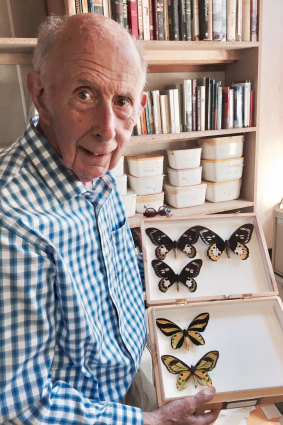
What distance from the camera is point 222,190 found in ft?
6.14

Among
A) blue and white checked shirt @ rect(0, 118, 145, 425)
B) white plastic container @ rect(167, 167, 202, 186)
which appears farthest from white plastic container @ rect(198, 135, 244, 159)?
blue and white checked shirt @ rect(0, 118, 145, 425)

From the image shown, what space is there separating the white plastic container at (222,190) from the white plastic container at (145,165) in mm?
347

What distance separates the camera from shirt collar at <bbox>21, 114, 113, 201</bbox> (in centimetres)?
73

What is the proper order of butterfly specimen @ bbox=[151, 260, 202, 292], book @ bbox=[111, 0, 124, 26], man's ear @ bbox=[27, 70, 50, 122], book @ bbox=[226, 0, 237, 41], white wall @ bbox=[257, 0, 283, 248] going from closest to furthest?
man's ear @ bbox=[27, 70, 50, 122]
butterfly specimen @ bbox=[151, 260, 202, 292]
book @ bbox=[111, 0, 124, 26]
book @ bbox=[226, 0, 237, 41]
white wall @ bbox=[257, 0, 283, 248]

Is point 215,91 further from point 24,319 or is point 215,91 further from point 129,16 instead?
point 24,319

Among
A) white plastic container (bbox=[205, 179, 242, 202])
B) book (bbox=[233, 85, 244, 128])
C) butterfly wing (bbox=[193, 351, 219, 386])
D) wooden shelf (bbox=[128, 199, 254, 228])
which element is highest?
book (bbox=[233, 85, 244, 128])

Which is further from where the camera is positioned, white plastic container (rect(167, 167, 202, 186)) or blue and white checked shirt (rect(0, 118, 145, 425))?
white plastic container (rect(167, 167, 202, 186))

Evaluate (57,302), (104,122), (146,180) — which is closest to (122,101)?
(104,122)

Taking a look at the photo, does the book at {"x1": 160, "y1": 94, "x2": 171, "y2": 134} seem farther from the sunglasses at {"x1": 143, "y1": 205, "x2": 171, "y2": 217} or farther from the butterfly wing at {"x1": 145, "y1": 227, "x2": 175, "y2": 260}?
the butterfly wing at {"x1": 145, "y1": 227, "x2": 175, "y2": 260}

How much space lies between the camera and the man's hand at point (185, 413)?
0.72 m

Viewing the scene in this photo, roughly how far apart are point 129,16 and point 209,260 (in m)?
1.08

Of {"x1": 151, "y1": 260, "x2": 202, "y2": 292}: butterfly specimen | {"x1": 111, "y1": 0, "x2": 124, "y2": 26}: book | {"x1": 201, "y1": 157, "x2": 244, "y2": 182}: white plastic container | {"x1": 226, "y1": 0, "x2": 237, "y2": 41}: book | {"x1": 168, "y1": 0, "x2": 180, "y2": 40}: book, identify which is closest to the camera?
{"x1": 151, "y1": 260, "x2": 202, "y2": 292}: butterfly specimen

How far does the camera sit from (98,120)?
27.4 inches

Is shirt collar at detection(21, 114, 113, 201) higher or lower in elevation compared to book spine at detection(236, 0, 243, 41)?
lower
